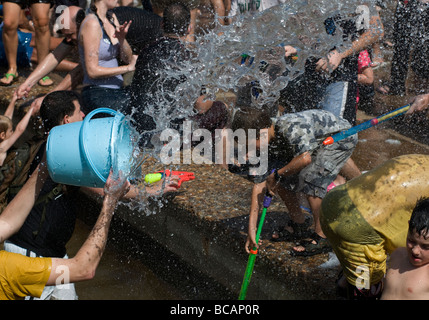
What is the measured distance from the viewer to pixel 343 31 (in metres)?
5.04

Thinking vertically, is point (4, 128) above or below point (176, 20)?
below

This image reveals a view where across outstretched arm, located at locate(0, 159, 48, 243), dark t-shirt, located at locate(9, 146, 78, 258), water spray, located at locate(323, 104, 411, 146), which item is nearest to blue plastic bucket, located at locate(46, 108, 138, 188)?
outstretched arm, located at locate(0, 159, 48, 243)

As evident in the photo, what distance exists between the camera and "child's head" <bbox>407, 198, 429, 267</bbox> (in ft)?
8.38

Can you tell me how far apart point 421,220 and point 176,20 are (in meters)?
2.99

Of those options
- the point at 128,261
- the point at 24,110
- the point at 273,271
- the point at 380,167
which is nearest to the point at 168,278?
the point at 128,261

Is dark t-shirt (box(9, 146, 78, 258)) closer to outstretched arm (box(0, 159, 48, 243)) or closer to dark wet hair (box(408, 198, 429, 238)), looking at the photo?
outstretched arm (box(0, 159, 48, 243))

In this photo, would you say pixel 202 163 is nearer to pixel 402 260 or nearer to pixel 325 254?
pixel 325 254

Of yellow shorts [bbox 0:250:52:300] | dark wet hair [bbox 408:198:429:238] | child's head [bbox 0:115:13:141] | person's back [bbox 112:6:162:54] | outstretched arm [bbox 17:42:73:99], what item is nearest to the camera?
dark wet hair [bbox 408:198:429:238]

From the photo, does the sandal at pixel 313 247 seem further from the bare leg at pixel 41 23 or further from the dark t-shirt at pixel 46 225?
the bare leg at pixel 41 23

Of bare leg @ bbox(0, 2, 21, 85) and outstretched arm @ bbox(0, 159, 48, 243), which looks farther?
bare leg @ bbox(0, 2, 21, 85)

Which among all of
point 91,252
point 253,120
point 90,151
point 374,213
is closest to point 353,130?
point 253,120

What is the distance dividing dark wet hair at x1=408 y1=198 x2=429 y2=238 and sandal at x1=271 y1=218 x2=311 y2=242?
121 centimetres

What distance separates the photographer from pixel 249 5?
20.0 ft

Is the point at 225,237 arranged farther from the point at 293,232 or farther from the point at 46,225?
the point at 46,225
